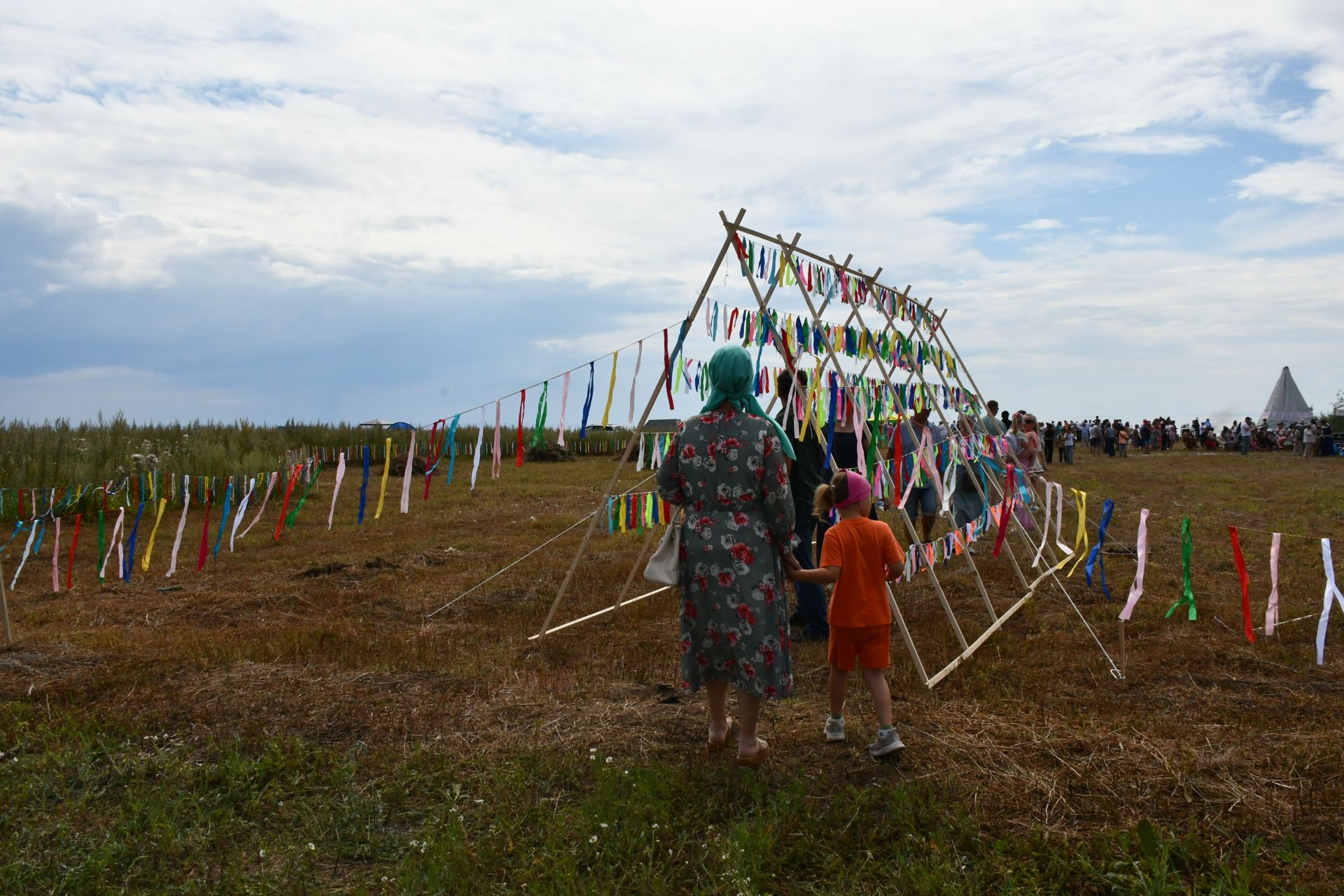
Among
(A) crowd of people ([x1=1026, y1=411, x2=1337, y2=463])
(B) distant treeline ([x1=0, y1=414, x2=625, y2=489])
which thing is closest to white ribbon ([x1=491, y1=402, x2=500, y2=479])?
(B) distant treeline ([x1=0, y1=414, x2=625, y2=489])

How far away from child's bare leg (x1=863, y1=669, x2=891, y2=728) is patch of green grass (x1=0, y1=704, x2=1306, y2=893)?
32cm

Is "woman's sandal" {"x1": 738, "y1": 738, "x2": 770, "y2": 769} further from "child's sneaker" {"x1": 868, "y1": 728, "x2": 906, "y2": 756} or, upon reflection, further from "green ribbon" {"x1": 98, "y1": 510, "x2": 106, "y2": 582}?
"green ribbon" {"x1": 98, "y1": 510, "x2": 106, "y2": 582}

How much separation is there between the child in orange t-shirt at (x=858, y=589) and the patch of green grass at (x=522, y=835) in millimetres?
385

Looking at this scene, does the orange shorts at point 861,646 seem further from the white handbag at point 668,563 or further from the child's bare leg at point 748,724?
the white handbag at point 668,563

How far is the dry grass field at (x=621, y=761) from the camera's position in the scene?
309 cm

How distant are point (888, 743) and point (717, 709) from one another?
73cm

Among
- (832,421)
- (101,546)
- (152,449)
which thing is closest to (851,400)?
(832,421)

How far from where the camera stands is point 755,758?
385 centimetres

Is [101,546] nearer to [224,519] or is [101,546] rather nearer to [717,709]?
[224,519]

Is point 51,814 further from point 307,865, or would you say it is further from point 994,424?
point 994,424

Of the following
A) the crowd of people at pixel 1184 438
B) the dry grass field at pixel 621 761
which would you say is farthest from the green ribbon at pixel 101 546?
the crowd of people at pixel 1184 438

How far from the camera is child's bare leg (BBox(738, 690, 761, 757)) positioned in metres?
3.81

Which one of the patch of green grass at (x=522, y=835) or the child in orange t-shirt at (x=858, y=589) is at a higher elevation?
the child in orange t-shirt at (x=858, y=589)

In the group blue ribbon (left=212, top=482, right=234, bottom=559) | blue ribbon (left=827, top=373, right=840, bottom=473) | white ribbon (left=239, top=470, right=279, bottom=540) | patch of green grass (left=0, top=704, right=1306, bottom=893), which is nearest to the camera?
patch of green grass (left=0, top=704, right=1306, bottom=893)
